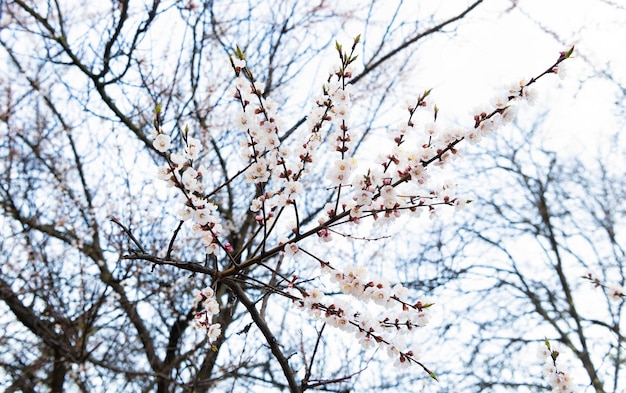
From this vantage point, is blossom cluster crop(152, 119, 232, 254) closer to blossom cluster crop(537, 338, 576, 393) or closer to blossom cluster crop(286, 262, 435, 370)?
blossom cluster crop(286, 262, 435, 370)

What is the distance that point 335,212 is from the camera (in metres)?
1.82

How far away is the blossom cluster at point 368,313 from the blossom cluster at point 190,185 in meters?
0.36

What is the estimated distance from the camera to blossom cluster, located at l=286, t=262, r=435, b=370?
6.11 feet

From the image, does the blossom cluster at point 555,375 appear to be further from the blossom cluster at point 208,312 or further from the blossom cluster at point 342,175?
the blossom cluster at point 208,312

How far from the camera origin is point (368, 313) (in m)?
1.94

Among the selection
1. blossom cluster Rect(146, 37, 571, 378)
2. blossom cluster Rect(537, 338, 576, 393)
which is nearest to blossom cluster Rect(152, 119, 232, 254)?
blossom cluster Rect(146, 37, 571, 378)

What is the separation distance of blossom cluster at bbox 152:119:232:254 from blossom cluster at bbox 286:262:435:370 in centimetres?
36

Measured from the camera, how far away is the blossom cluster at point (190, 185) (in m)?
1.68

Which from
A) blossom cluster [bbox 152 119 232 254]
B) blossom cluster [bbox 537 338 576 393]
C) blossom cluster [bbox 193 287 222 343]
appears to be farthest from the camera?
blossom cluster [bbox 537 338 576 393]

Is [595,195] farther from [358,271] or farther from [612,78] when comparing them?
[358,271]

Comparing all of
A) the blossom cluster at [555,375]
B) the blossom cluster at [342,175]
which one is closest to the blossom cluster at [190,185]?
the blossom cluster at [342,175]

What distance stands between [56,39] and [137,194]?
1591mm

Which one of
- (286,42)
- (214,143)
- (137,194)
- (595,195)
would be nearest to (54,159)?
(137,194)

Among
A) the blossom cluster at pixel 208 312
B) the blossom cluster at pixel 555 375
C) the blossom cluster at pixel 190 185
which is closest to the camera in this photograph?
the blossom cluster at pixel 190 185
